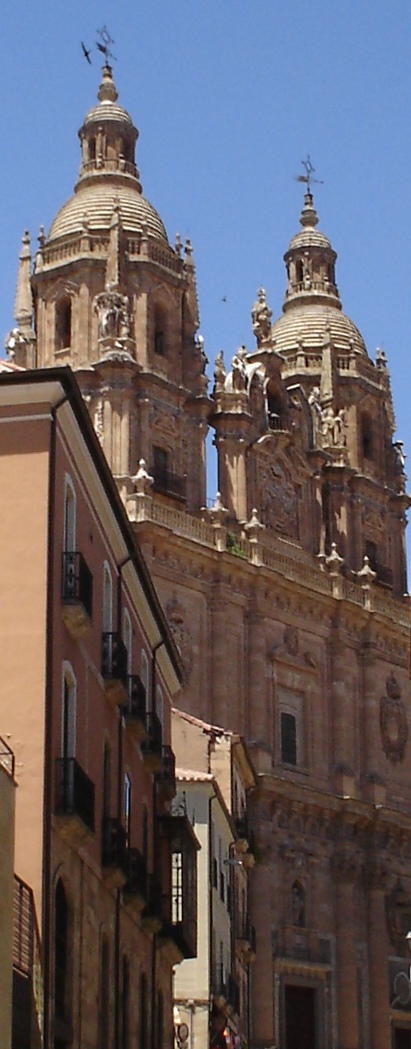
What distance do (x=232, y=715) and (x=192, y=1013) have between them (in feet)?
62.6

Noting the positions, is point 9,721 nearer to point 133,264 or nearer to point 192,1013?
point 192,1013

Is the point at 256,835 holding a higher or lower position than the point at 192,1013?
higher

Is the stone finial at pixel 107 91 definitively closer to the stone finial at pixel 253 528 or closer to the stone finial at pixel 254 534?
the stone finial at pixel 254 534

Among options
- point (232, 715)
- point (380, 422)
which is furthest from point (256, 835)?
point (380, 422)

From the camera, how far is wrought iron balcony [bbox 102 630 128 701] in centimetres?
3017

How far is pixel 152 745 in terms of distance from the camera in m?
35.2

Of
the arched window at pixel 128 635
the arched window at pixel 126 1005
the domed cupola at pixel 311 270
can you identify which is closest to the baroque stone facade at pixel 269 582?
the domed cupola at pixel 311 270

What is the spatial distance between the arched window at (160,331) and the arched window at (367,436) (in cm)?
1318

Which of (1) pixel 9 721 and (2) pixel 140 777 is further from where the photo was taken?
(2) pixel 140 777

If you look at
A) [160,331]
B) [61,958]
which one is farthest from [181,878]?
[160,331]

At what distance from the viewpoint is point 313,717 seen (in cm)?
6675

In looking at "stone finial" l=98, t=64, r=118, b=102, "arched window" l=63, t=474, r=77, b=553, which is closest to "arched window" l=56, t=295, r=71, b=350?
"stone finial" l=98, t=64, r=118, b=102

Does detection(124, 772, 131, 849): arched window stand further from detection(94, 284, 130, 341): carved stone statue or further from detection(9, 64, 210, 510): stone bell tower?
detection(94, 284, 130, 341): carved stone statue

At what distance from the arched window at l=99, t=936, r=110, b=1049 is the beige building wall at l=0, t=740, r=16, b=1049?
719cm
